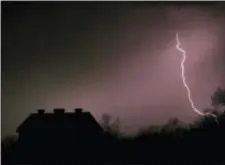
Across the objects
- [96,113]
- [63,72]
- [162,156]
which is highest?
[63,72]

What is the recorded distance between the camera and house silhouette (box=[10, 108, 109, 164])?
201 centimetres

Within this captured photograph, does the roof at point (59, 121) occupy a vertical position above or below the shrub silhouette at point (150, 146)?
above

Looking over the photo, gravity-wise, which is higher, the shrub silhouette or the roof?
the roof

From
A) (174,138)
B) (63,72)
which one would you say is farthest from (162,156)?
(63,72)

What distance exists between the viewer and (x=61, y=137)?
2.02 meters

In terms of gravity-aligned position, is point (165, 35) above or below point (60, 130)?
above

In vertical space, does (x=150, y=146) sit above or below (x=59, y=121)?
below

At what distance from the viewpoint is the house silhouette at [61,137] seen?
2012 millimetres

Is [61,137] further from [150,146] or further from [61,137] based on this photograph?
[150,146]

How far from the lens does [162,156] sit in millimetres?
2021

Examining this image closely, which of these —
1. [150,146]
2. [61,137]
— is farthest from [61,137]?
[150,146]

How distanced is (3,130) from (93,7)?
2.24ft

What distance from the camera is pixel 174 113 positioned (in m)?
2.03

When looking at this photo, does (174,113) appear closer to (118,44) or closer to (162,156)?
(162,156)
